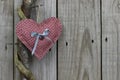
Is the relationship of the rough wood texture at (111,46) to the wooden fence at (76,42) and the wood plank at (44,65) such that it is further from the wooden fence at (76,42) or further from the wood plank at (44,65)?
the wood plank at (44,65)

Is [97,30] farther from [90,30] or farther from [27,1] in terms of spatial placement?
[27,1]

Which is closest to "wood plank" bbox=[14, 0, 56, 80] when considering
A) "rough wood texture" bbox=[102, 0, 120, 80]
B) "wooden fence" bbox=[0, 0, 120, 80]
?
"wooden fence" bbox=[0, 0, 120, 80]

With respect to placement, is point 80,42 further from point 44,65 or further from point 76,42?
point 44,65

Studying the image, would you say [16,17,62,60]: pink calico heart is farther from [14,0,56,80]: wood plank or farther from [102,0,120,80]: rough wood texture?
[102,0,120,80]: rough wood texture

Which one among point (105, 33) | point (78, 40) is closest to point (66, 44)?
point (78, 40)

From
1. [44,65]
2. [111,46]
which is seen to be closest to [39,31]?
[44,65]

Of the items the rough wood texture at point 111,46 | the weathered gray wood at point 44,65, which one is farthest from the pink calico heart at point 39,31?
the rough wood texture at point 111,46
